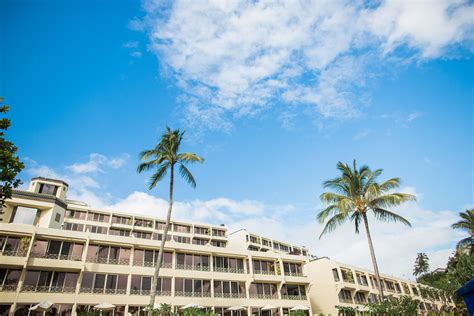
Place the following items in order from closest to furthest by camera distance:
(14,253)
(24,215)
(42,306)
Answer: (42,306) → (14,253) → (24,215)

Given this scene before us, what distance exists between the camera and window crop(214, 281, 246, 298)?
34.2m

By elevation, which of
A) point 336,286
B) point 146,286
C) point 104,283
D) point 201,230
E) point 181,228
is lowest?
point 146,286

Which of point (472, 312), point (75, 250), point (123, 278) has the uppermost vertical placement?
point (75, 250)

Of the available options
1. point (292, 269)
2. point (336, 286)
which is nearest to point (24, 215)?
point (292, 269)

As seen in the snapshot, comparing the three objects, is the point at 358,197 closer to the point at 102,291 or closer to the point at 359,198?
the point at 359,198

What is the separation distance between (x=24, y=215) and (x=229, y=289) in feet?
81.3

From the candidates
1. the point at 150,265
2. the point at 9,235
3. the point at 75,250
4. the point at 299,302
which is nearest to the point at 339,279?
the point at 299,302

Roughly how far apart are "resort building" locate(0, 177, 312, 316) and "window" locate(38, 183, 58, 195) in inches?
4.4

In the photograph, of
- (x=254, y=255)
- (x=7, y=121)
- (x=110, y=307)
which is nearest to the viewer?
(x=7, y=121)

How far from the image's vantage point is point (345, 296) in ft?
147

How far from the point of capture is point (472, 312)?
19.1 ft

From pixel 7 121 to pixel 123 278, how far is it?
1890 cm

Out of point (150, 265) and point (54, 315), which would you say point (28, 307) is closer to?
point (54, 315)

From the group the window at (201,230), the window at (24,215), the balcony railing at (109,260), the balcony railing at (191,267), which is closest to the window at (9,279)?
the balcony railing at (109,260)
